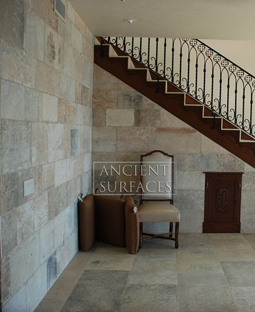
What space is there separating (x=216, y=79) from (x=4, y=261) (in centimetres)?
566

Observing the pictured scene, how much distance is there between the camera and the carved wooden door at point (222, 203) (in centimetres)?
546

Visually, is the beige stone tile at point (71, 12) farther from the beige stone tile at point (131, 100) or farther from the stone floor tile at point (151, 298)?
the stone floor tile at point (151, 298)

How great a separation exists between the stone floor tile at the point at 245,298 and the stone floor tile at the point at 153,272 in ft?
2.05

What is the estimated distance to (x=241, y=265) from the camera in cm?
419

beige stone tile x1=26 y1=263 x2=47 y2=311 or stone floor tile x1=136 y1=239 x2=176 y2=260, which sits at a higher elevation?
beige stone tile x1=26 y1=263 x2=47 y2=311

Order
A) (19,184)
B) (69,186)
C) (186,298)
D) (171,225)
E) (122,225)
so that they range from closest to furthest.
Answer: (19,184) → (186,298) → (69,186) → (122,225) → (171,225)

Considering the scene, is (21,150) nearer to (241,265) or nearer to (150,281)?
(150,281)

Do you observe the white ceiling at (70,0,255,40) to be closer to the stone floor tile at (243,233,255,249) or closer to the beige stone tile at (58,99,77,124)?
the beige stone tile at (58,99,77,124)

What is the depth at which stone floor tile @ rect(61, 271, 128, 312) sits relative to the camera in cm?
313

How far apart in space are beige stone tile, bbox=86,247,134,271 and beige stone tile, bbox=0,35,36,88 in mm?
2277

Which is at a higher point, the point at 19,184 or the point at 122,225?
the point at 19,184

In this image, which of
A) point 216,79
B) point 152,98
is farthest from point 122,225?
point 216,79

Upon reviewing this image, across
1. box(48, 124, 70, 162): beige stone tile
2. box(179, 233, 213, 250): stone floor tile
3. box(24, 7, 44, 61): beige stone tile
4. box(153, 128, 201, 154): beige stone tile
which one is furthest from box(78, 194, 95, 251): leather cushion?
box(24, 7, 44, 61): beige stone tile

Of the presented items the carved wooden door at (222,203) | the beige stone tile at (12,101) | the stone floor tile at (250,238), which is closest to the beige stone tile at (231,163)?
the carved wooden door at (222,203)
